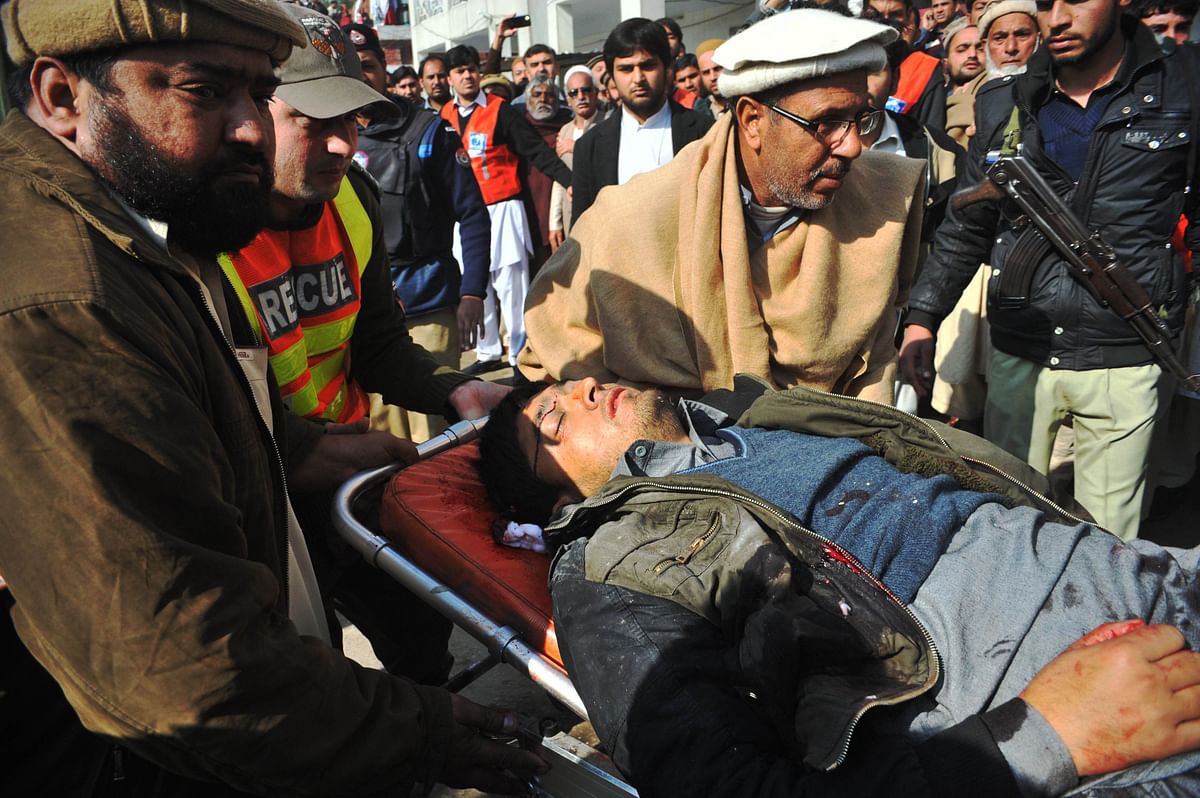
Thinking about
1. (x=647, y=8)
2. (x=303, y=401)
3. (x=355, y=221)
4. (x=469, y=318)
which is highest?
(x=647, y=8)

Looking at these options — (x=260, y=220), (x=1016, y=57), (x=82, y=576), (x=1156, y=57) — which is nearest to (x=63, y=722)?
(x=82, y=576)

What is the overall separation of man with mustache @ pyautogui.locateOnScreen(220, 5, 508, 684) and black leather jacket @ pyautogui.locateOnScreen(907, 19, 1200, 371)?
210cm

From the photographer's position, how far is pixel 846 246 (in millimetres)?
2986

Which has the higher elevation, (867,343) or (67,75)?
(67,75)

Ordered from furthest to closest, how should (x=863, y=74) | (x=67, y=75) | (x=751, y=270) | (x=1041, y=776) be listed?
(x=751, y=270) → (x=863, y=74) → (x=1041, y=776) → (x=67, y=75)

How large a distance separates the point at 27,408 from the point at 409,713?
794mm

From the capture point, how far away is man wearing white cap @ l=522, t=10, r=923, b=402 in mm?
2789

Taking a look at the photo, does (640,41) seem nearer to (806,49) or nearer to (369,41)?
(369,41)

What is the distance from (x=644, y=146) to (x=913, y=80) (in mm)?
1970

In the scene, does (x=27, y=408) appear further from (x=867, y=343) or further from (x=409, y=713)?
(x=867, y=343)

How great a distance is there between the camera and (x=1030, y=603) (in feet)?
5.82

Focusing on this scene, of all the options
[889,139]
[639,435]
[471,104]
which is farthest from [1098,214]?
[471,104]

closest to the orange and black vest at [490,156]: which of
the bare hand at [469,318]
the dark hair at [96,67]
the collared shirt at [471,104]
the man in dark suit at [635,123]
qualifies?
the collared shirt at [471,104]

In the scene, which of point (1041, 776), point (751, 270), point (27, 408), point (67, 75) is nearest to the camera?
point (27, 408)
